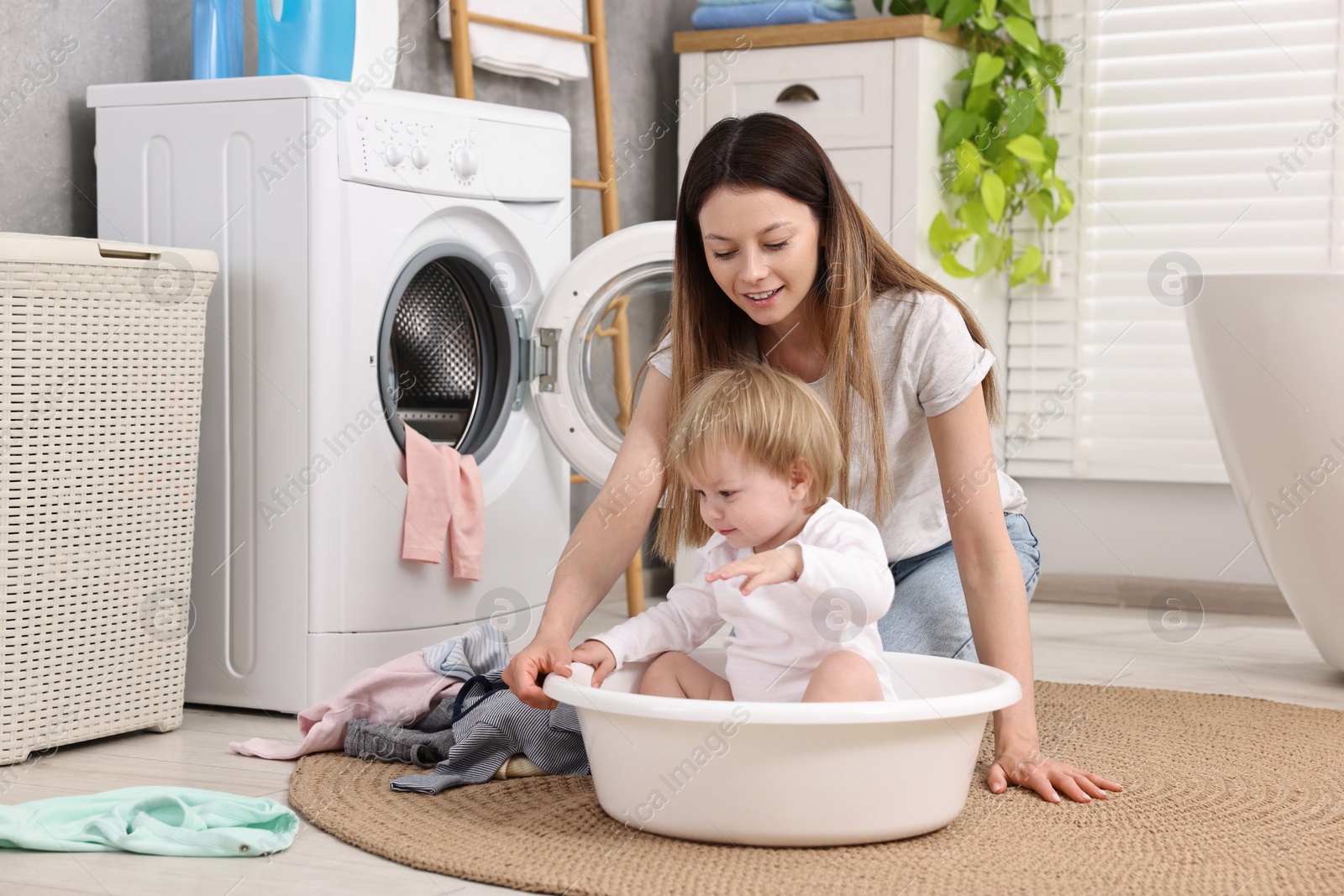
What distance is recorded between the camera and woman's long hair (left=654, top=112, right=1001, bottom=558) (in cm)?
141

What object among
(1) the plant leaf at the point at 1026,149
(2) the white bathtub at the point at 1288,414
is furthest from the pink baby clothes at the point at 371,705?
(1) the plant leaf at the point at 1026,149

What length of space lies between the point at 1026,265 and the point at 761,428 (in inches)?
74.8

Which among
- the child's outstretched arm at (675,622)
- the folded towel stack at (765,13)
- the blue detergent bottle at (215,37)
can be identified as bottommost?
the child's outstretched arm at (675,622)

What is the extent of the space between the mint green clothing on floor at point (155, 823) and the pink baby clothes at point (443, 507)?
625 millimetres

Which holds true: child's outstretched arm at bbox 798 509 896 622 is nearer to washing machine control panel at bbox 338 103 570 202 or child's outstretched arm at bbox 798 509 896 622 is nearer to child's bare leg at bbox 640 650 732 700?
child's bare leg at bbox 640 650 732 700

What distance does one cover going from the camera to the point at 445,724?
1601 millimetres

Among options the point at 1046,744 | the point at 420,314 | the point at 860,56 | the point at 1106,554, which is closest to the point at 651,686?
the point at 1046,744

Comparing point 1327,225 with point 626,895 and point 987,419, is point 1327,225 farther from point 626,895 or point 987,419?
point 626,895

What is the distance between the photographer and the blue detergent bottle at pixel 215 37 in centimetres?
192

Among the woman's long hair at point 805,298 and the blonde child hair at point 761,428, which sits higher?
the woman's long hair at point 805,298

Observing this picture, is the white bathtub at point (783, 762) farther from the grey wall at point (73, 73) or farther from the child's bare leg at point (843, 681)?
the grey wall at point (73, 73)

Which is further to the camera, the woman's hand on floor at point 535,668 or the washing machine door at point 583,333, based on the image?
the washing machine door at point 583,333

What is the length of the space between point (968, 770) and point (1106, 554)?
1.92 meters

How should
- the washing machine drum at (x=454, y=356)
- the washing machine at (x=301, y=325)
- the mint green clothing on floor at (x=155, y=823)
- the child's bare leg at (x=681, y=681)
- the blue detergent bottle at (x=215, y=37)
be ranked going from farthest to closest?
the washing machine drum at (x=454, y=356) → the blue detergent bottle at (x=215, y=37) → the washing machine at (x=301, y=325) → the child's bare leg at (x=681, y=681) → the mint green clothing on floor at (x=155, y=823)
